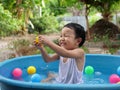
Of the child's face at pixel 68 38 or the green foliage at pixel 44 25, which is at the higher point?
the child's face at pixel 68 38

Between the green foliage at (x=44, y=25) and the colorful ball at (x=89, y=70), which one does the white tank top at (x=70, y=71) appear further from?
the green foliage at (x=44, y=25)

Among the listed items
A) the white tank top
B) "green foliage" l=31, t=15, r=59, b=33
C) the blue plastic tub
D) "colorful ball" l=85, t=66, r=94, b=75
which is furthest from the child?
"green foliage" l=31, t=15, r=59, b=33

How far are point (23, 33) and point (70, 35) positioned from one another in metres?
7.65

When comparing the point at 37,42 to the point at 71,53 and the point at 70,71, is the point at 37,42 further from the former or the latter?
the point at 70,71

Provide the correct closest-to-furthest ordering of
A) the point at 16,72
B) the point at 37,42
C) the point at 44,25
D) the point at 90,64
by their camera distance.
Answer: the point at 37,42 → the point at 16,72 → the point at 90,64 → the point at 44,25

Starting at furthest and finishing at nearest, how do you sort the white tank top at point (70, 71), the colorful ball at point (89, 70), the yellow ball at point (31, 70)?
the colorful ball at point (89, 70)
the yellow ball at point (31, 70)
the white tank top at point (70, 71)

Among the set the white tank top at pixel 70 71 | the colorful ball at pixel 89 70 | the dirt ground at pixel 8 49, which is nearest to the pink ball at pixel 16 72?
the white tank top at pixel 70 71

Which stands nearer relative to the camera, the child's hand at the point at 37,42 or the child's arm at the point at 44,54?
the child's hand at the point at 37,42

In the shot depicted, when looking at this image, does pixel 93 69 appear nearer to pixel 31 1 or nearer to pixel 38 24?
pixel 31 1

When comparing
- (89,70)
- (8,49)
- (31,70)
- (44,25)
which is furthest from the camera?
(44,25)

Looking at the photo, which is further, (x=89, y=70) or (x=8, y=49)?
(x=8, y=49)

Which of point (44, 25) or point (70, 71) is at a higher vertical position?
point (70, 71)

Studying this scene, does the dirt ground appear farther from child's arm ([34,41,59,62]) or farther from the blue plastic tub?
child's arm ([34,41,59,62])

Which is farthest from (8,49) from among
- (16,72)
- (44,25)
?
(44,25)
